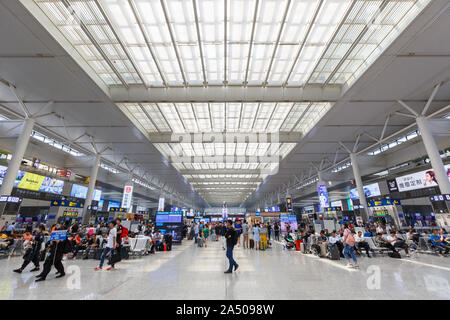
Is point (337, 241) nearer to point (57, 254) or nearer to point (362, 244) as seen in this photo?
point (362, 244)

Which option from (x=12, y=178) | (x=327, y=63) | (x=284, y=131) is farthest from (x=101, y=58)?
(x=284, y=131)

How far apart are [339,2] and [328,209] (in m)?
21.8

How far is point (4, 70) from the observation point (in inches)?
436

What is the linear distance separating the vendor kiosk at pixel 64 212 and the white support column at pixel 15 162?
5.40 metres

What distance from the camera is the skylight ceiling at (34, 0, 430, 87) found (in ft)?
27.6

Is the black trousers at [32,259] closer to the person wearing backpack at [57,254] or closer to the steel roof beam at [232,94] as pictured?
the person wearing backpack at [57,254]

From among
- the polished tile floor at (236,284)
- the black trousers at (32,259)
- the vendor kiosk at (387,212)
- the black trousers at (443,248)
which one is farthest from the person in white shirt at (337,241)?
the black trousers at (32,259)

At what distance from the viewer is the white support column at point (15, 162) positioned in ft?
41.8

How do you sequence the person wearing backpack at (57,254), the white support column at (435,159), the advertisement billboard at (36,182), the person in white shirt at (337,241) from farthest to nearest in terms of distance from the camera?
the advertisement billboard at (36,182)
the white support column at (435,159)
the person in white shirt at (337,241)
the person wearing backpack at (57,254)

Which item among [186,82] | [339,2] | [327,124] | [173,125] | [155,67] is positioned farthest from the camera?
[173,125]

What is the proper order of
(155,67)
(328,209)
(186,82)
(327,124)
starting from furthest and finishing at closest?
1. (328,209)
2. (327,124)
3. (186,82)
4. (155,67)

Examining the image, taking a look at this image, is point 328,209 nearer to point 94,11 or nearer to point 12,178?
point 94,11

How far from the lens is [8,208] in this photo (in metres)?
12.6

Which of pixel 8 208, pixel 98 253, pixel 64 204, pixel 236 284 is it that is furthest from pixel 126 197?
pixel 236 284
